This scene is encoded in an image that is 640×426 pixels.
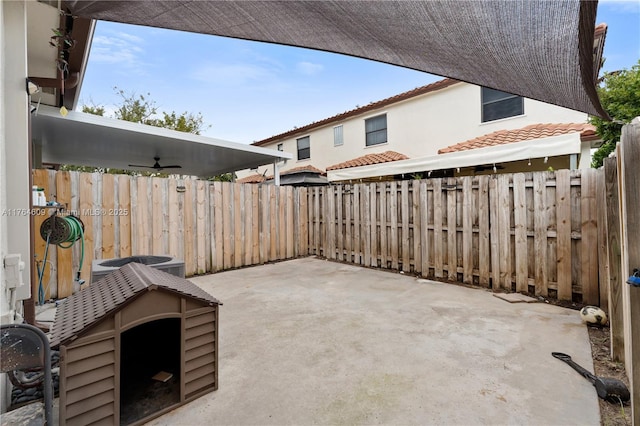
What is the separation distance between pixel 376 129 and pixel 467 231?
21.7 feet

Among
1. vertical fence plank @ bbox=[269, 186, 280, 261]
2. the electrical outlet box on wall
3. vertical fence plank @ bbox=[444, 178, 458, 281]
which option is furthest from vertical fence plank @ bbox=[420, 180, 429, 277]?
the electrical outlet box on wall

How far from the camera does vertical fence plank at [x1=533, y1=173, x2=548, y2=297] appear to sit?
3.97 metres

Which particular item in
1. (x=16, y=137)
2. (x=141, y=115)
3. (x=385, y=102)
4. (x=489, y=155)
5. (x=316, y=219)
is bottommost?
(x=316, y=219)

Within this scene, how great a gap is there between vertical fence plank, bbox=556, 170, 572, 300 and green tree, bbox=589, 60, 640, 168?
1.17m

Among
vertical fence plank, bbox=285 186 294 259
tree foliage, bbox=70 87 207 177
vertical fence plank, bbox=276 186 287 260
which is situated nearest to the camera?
vertical fence plank, bbox=276 186 287 260

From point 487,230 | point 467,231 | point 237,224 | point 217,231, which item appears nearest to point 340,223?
point 237,224

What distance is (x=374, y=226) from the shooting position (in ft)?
20.0

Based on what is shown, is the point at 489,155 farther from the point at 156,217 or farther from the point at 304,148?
the point at 304,148

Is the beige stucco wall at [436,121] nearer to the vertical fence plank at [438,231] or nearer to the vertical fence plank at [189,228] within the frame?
the vertical fence plank at [438,231]

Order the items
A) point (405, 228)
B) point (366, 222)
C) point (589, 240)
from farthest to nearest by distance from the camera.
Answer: point (366, 222)
point (405, 228)
point (589, 240)

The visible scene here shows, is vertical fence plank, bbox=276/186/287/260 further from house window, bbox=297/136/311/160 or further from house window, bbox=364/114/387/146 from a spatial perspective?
house window, bbox=297/136/311/160

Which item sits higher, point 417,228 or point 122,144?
point 122,144

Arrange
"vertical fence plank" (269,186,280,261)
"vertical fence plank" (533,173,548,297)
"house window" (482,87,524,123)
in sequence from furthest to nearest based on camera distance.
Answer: "house window" (482,87,524,123) < "vertical fence plank" (269,186,280,261) < "vertical fence plank" (533,173,548,297)

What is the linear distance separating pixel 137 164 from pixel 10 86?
28.4 ft
